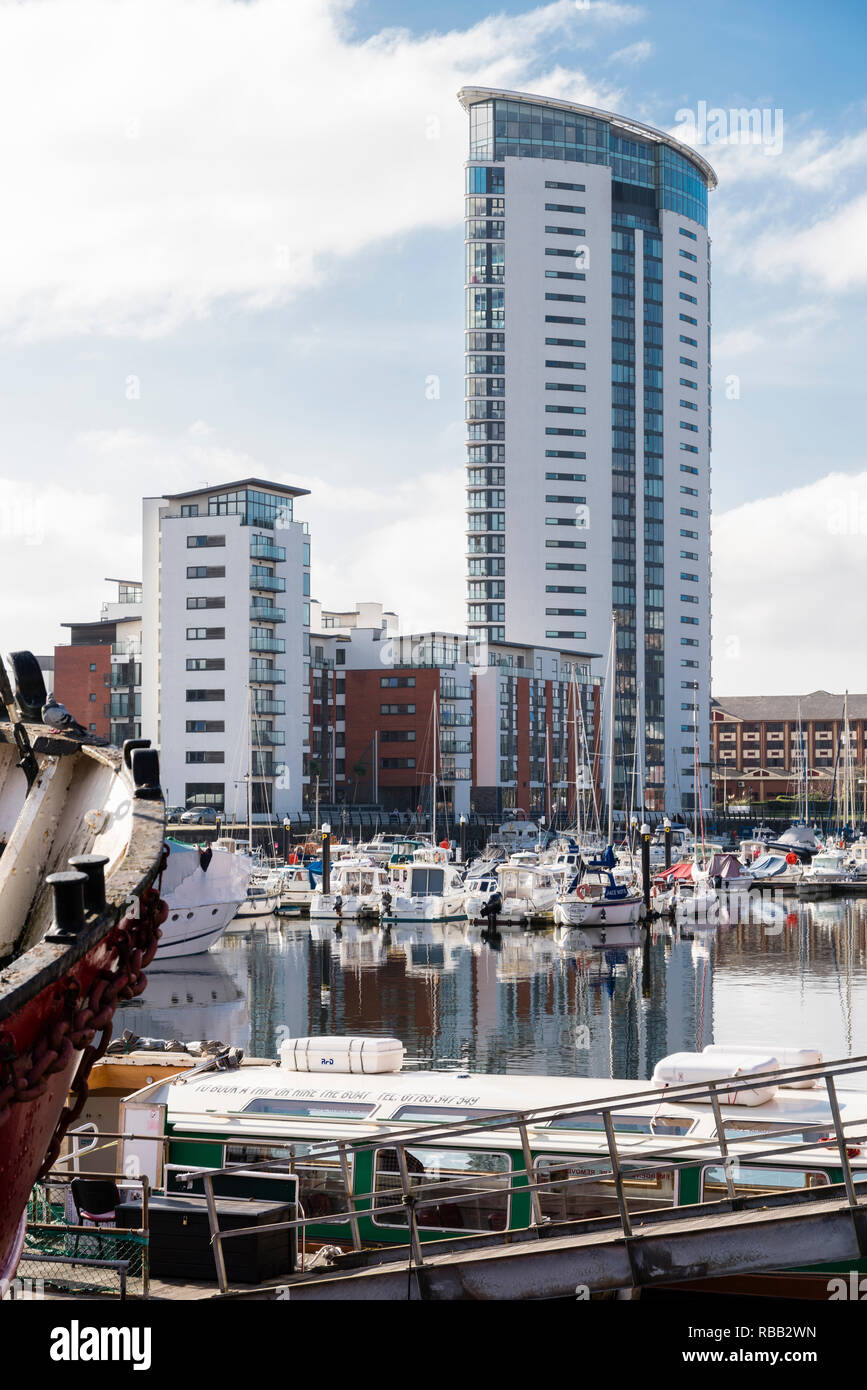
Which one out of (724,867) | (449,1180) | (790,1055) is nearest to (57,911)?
(449,1180)

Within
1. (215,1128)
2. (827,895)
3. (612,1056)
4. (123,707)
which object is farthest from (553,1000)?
(123,707)

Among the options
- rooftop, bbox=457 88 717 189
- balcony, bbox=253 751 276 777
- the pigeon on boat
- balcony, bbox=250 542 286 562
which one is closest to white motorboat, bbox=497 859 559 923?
balcony, bbox=253 751 276 777

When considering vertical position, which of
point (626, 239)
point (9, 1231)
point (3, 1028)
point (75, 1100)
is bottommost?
point (9, 1231)

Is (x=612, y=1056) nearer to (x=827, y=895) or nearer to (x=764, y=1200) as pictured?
(x=764, y=1200)

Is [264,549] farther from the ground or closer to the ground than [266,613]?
farther from the ground

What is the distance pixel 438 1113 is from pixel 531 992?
3303 cm

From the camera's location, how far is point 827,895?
280 ft

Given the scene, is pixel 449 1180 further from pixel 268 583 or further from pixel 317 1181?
pixel 268 583

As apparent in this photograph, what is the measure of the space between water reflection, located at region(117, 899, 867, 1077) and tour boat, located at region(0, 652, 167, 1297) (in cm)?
2649

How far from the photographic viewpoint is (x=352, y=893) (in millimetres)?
71438

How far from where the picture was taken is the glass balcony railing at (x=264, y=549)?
107000mm

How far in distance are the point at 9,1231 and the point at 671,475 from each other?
15982 cm

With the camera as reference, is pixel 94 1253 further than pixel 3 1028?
Yes

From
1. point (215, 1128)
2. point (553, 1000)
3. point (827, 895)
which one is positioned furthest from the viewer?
point (827, 895)
